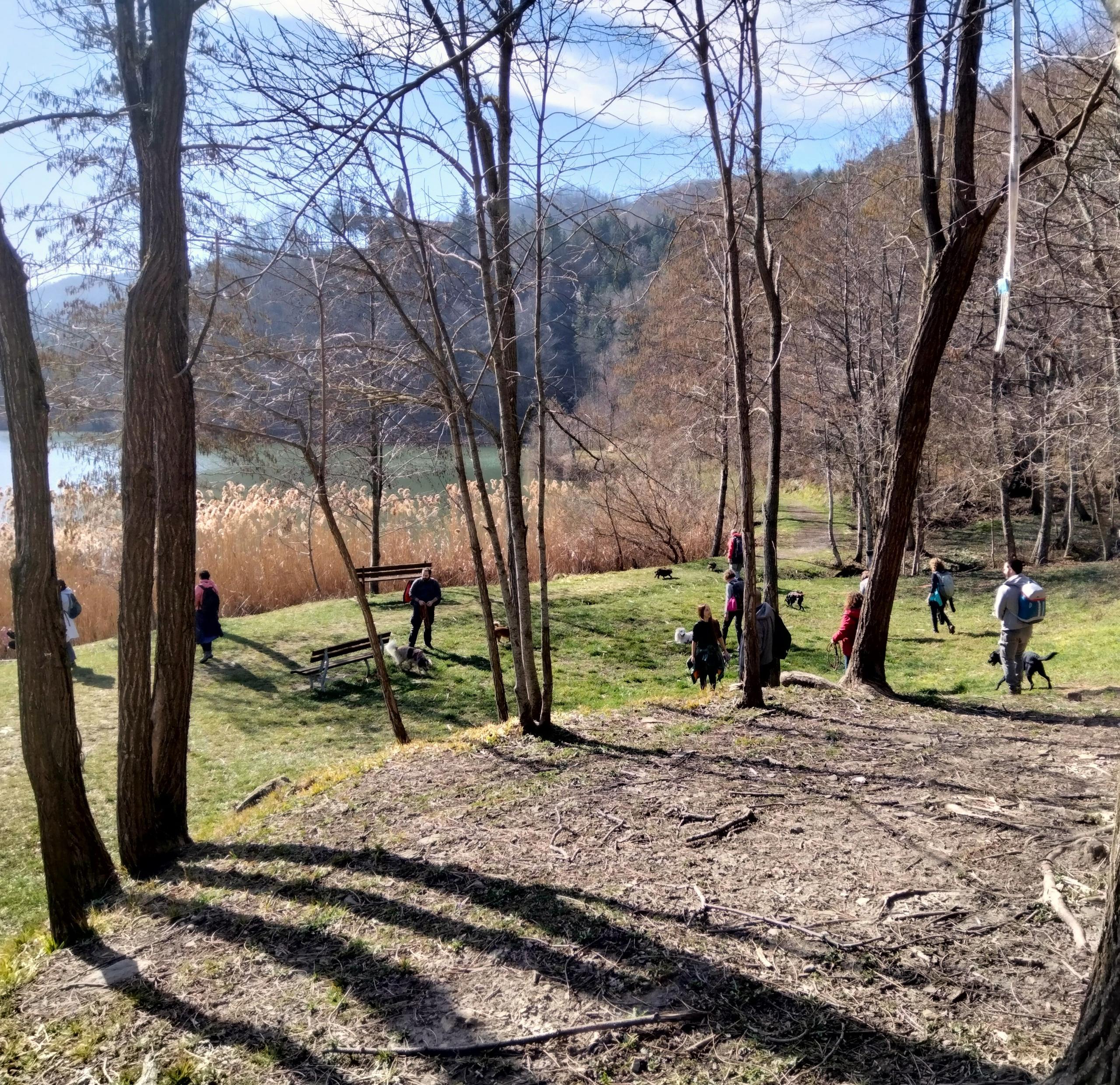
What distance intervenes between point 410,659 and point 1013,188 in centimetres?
1180

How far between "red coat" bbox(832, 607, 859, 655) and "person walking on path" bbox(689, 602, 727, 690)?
62.0 inches

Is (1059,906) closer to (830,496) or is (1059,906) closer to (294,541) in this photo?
(294,541)

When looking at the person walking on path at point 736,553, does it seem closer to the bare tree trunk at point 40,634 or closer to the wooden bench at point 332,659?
the wooden bench at point 332,659

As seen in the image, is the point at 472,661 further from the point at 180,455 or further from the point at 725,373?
the point at 725,373

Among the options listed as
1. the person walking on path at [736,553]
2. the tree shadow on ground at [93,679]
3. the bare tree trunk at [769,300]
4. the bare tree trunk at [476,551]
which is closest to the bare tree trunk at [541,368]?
the bare tree trunk at [476,551]

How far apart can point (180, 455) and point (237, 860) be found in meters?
2.75

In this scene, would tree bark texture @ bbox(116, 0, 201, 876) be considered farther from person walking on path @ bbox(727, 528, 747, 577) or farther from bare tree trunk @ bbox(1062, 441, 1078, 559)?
bare tree trunk @ bbox(1062, 441, 1078, 559)

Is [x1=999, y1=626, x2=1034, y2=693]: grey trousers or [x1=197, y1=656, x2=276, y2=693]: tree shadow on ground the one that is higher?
[x1=999, y1=626, x2=1034, y2=693]: grey trousers

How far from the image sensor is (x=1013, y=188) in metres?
1.82

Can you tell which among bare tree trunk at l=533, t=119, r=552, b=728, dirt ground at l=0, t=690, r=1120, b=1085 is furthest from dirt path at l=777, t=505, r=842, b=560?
dirt ground at l=0, t=690, r=1120, b=1085

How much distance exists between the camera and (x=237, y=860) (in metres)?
5.43

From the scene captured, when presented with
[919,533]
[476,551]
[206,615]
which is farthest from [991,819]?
[919,533]

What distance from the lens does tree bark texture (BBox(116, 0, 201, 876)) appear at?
5.64 meters

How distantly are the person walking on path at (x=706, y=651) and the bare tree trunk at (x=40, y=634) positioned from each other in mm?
7242
